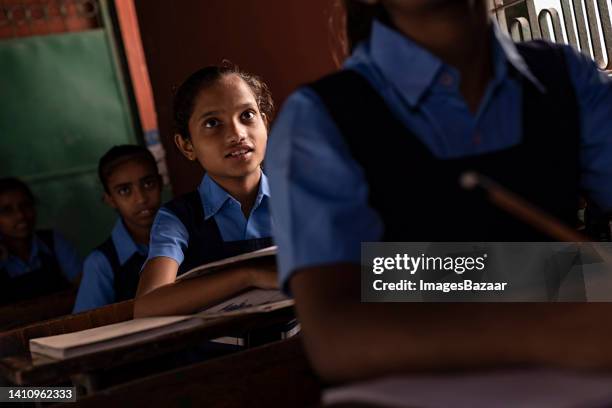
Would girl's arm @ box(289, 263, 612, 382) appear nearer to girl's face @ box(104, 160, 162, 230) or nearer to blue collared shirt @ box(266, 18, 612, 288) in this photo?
blue collared shirt @ box(266, 18, 612, 288)

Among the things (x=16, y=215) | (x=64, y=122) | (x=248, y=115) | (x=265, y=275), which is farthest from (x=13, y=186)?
(x=265, y=275)

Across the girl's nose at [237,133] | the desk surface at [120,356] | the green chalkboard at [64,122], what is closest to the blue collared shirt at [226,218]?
the girl's nose at [237,133]

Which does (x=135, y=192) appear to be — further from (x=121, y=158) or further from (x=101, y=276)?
(x=101, y=276)

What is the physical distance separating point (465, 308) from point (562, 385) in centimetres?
14

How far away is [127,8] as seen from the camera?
5.45m

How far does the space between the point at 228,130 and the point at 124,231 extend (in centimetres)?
137

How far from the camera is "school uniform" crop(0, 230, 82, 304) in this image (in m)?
4.64

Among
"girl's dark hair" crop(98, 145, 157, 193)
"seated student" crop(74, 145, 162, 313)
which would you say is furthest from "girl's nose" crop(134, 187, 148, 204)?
"girl's dark hair" crop(98, 145, 157, 193)

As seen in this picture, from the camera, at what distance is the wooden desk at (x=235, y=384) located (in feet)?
4.70

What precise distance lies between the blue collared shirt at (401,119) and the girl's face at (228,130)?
1268 millimetres

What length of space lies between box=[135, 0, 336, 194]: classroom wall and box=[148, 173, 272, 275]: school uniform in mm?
1158

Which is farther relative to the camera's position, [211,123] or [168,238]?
[211,123]

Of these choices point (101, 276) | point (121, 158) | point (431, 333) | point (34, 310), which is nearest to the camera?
point (431, 333)

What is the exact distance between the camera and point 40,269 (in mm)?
4852
